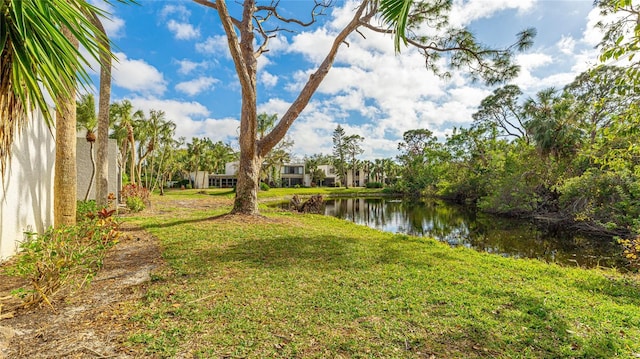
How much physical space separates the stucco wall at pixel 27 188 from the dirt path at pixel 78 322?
122 cm

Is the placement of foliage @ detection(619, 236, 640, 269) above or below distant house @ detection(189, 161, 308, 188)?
below

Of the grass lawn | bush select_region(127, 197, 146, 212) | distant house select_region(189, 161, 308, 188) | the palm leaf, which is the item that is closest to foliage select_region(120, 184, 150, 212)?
bush select_region(127, 197, 146, 212)

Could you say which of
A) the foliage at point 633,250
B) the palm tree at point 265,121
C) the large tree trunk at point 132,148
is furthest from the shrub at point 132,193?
the palm tree at point 265,121

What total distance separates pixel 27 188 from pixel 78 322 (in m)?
3.91

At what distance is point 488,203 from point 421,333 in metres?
20.1

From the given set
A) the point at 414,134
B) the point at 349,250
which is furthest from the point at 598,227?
the point at 414,134

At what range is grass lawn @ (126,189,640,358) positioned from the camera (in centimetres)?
243

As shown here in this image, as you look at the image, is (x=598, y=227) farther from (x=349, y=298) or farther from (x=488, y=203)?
(x=349, y=298)

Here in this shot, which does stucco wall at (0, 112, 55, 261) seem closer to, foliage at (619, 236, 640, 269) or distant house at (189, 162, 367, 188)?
foliage at (619, 236, 640, 269)

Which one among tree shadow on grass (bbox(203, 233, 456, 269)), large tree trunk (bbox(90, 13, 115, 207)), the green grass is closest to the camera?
tree shadow on grass (bbox(203, 233, 456, 269))

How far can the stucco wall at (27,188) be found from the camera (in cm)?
432

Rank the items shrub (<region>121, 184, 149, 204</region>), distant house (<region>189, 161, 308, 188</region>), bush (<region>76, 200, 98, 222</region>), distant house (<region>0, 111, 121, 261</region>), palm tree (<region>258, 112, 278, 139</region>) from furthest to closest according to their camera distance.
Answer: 1. distant house (<region>189, 161, 308, 188</region>)
2. palm tree (<region>258, 112, 278, 139</region>)
3. shrub (<region>121, 184, 149, 204</region>)
4. bush (<region>76, 200, 98, 222</region>)
5. distant house (<region>0, 111, 121, 261</region>)

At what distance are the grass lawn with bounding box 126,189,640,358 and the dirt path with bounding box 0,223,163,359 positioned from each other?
0.20 metres

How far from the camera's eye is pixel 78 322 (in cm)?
266
